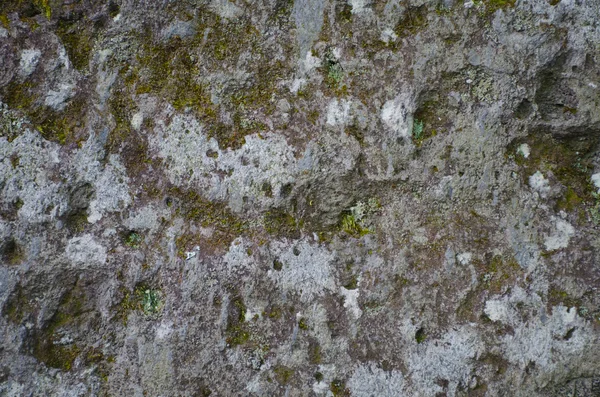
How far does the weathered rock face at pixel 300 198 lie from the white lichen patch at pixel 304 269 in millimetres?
11

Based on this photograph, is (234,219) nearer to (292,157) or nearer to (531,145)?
(292,157)

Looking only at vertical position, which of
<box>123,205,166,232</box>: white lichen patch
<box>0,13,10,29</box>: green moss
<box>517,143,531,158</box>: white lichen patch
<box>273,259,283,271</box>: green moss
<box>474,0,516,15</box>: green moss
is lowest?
<box>273,259,283,271</box>: green moss

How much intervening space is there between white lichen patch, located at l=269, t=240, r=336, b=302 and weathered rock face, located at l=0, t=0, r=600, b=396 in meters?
0.01

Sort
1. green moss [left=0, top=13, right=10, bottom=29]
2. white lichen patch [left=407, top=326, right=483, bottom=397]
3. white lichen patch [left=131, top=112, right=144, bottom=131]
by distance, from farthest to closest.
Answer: white lichen patch [left=407, top=326, right=483, bottom=397] < white lichen patch [left=131, top=112, right=144, bottom=131] < green moss [left=0, top=13, right=10, bottom=29]

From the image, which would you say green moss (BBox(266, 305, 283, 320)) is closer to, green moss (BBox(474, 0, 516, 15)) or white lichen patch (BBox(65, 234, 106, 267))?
white lichen patch (BBox(65, 234, 106, 267))

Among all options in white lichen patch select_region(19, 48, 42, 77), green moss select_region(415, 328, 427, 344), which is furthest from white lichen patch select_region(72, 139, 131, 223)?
green moss select_region(415, 328, 427, 344)

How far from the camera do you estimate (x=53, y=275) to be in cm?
271

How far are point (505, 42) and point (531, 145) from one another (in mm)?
577

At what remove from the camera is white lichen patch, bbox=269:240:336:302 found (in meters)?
2.95

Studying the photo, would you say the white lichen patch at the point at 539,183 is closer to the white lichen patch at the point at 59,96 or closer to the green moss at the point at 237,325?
the green moss at the point at 237,325

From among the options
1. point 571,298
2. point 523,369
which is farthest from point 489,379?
point 571,298

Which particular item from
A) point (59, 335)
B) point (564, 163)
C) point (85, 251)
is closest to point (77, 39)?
point (85, 251)

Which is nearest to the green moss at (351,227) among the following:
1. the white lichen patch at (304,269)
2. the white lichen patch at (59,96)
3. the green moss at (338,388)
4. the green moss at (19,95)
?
the white lichen patch at (304,269)

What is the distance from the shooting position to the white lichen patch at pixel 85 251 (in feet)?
8.95
